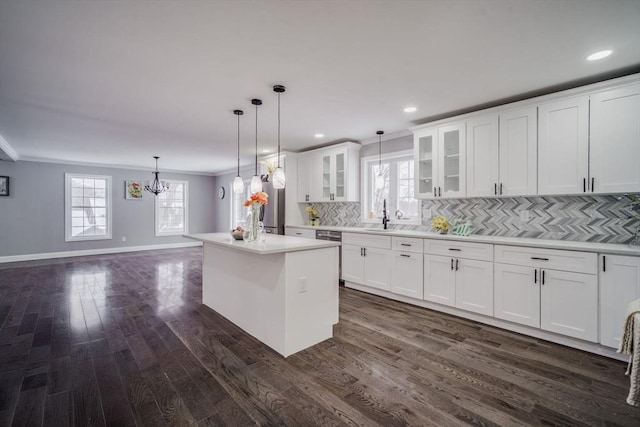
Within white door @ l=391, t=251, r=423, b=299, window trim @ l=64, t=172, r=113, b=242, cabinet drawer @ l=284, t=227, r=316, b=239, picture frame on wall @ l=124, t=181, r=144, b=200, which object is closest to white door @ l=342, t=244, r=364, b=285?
white door @ l=391, t=251, r=423, b=299

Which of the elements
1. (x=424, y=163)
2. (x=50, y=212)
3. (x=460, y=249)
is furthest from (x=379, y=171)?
(x=50, y=212)

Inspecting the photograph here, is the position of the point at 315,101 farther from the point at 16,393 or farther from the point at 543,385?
the point at 16,393

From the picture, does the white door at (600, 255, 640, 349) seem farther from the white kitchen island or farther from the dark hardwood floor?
the white kitchen island

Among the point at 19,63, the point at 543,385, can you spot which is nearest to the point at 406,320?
the point at 543,385

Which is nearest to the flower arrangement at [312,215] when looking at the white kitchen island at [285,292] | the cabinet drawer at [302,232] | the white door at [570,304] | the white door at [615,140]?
the cabinet drawer at [302,232]

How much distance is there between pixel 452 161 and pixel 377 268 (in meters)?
1.74

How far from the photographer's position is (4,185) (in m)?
6.68

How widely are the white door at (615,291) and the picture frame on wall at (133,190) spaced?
968 cm

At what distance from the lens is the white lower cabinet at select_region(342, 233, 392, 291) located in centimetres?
406

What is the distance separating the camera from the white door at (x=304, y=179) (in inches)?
228

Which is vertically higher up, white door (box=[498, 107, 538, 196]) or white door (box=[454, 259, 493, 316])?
white door (box=[498, 107, 538, 196])

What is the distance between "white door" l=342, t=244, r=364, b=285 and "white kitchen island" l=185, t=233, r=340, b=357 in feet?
4.88

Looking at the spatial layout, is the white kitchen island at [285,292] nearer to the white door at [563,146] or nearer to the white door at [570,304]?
the white door at [570,304]

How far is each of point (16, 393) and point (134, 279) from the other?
3391 mm
